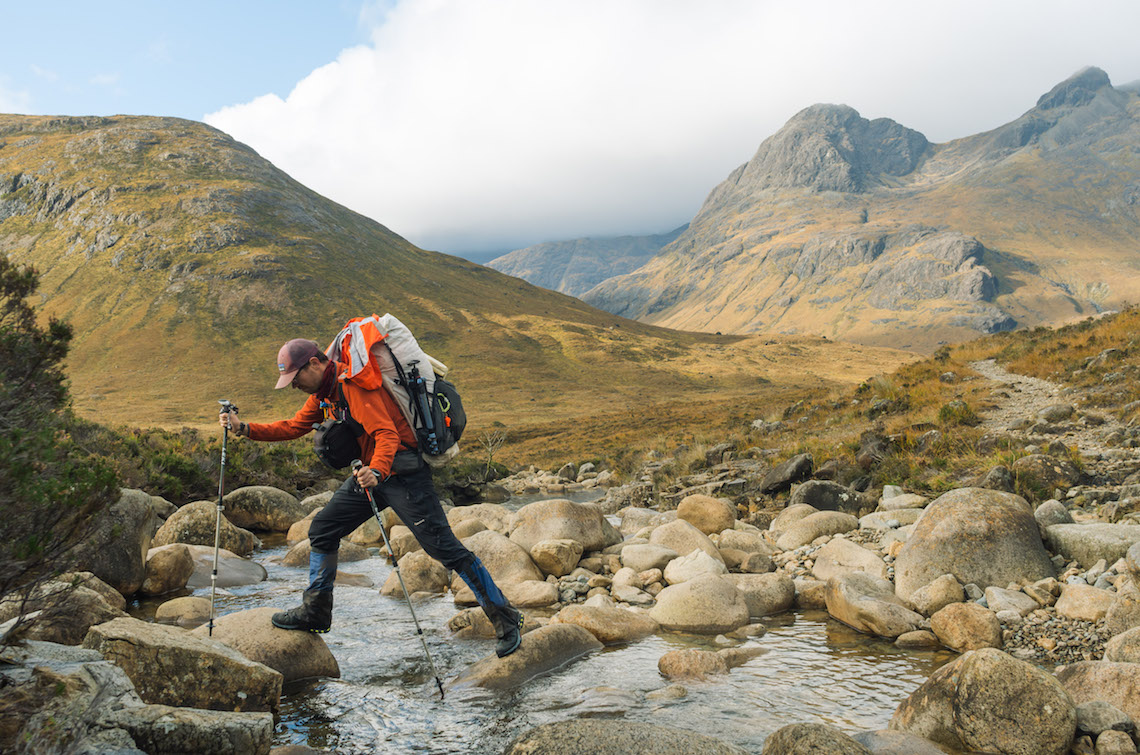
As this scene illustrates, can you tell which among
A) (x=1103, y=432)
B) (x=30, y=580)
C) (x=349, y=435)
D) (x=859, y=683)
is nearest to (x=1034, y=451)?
(x=1103, y=432)

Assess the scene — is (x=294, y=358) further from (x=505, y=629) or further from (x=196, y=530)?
(x=196, y=530)

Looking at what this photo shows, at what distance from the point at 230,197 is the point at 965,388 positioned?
458 ft

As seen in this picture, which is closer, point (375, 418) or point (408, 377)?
point (375, 418)

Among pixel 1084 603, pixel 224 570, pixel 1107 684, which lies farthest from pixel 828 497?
pixel 224 570

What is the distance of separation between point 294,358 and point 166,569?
622 cm

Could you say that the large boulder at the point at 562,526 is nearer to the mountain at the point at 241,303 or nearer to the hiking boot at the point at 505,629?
the hiking boot at the point at 505,629

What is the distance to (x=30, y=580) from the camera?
13.1 feet

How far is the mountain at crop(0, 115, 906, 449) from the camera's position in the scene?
8912 cm

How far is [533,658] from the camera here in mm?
7164

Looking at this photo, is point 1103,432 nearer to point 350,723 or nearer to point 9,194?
point 350,723

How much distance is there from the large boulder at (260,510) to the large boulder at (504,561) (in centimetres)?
779

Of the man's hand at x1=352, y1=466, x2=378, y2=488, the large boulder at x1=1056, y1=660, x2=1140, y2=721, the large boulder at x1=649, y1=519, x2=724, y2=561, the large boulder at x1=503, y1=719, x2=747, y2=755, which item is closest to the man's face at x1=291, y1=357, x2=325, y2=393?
the man's hand at x1=352, y1=466, x2=378, y2=488

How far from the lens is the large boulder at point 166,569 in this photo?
33.5ft

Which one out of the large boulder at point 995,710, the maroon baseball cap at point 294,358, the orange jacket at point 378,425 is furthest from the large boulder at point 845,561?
the maroon baseball cap at point 294,358
